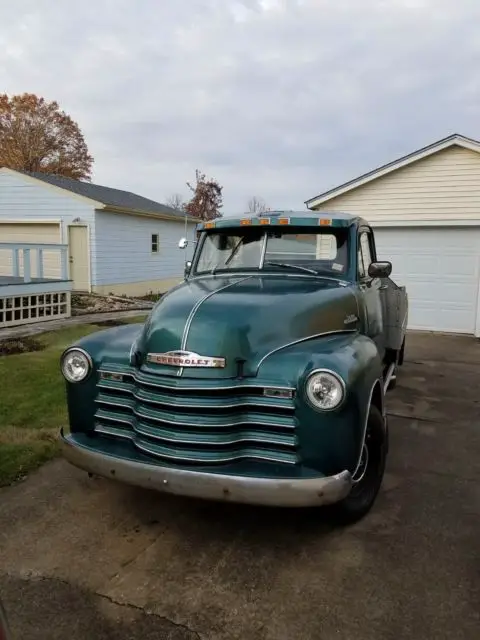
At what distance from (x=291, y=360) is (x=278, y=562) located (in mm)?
1182

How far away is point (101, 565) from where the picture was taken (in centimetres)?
293

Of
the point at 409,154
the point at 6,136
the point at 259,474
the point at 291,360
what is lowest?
the point at 259,474

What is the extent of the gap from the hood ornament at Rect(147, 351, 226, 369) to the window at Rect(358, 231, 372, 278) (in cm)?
195

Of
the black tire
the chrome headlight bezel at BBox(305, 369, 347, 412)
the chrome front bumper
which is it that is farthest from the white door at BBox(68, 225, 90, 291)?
the chrome headlight bezel at BBox(305, 369, 347, 412)

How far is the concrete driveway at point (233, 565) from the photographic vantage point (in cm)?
247

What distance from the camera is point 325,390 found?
2785mm

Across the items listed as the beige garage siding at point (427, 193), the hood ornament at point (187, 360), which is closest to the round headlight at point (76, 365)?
the hood ornament at point (187, 360)

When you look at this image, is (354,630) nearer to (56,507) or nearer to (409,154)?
(56,507)

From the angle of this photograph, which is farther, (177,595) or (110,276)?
(110,276)

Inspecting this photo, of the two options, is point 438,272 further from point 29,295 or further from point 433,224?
point 29,295

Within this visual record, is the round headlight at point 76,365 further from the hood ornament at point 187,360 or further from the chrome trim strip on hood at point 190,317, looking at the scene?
the chrome trim strip on hood at point 190,317

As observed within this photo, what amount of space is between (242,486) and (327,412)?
0.60 meters

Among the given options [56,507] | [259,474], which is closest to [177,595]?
[259,474]

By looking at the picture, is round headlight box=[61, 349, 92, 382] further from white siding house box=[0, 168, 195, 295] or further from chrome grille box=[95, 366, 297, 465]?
white siding house box=[0, 168, 195, 295]
